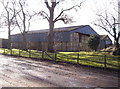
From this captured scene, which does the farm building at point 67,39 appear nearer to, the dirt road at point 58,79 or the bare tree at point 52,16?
the bare tree at point 52,16

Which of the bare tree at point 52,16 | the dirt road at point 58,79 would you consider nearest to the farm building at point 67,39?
the bare tree at point 52,16

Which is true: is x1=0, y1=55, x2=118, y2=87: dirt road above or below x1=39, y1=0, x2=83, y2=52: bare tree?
below

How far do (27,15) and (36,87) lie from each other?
31.3 metres

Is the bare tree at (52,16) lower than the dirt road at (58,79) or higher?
higher

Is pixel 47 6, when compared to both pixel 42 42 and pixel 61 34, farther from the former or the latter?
pixel 42 42

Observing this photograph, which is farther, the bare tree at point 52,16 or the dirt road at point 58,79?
the bare tree at point 52,16

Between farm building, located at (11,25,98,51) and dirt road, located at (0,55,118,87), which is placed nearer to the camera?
dirt road, located at (0,55,118,87)

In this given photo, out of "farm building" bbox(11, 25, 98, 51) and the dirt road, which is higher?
"farm building" bbox(11, 25, 98, 51)

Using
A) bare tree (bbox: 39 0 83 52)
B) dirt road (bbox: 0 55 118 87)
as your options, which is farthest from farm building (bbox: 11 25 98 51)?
dirt road (bbox: 0 55 118 87)

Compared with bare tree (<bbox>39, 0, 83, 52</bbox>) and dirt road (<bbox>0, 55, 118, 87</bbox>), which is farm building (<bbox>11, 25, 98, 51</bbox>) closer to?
bare tree (<bbox>39, 0, 83, 52</bbox>)

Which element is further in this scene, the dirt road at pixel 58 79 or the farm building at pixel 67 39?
the farm building at pixel 67 39

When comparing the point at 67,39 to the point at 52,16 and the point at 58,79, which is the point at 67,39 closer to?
the point at 52,16

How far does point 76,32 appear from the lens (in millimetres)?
36969

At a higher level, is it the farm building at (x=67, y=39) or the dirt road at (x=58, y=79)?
the farm building at (x=67, y=39)
